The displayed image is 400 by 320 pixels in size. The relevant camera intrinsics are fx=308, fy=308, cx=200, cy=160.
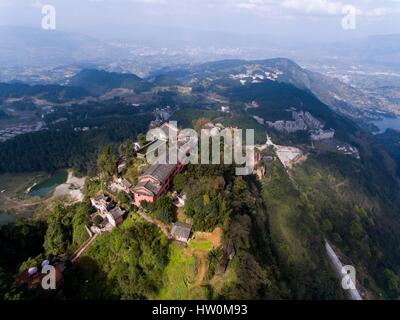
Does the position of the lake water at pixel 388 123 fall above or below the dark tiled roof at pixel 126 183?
below

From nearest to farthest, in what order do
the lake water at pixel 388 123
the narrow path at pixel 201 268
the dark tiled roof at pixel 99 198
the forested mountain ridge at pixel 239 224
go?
the narrow path at pixel 201 268 < the forested mountain ridge at pixel 239 224 < the dark tiled roof at pixel 99 198 < the lake water at pixel 388 123

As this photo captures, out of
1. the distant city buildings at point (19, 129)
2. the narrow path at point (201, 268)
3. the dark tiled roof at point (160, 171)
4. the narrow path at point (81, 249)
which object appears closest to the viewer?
the narrow path at point (201, 268)

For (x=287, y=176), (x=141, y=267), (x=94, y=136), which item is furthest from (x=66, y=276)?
(x=94, y=136)

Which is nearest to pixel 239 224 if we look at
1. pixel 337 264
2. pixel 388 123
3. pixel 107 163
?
pixel 107 163

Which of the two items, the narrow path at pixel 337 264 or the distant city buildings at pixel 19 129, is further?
the distant city buildings at pixel 19 129

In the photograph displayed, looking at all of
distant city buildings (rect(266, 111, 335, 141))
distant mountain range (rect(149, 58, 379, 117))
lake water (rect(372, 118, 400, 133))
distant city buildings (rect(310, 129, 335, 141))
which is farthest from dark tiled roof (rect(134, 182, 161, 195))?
lake water (rect(372, 118, 400, 133))

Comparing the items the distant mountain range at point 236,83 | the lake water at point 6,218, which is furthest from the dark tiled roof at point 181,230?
the distant mountain range at point 236,83

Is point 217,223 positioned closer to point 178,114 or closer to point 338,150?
point 338,150

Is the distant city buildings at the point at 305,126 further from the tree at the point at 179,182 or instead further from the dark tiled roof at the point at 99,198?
the dark tiled roof at the point at 99,198
